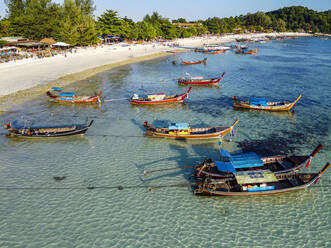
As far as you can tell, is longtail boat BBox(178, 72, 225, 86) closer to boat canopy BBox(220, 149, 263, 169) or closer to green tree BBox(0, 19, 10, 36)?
boat canopy BBox(220, 149, 263, 169)

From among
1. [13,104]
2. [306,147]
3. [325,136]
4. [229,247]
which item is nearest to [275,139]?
[306,147]

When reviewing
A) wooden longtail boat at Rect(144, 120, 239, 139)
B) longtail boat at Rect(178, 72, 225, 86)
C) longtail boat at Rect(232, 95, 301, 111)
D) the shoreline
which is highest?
the shoreline

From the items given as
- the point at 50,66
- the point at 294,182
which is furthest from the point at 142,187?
the point at 50,66

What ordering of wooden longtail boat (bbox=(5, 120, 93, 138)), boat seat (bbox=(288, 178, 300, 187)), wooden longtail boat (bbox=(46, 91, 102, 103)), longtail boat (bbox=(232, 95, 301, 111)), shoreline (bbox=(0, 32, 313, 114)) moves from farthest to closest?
shoreline (bbox=(0, 32, 313, 114)) < wooden longtail boat (bbox=(46, 91, 102, 103)) < longtail boat (bbox=(232, 95, 301, 111)) < wooden longtail boat (bbox=(5, 120, 93, 138)) < boat seat (bbox=(288, 178, 300, 187))

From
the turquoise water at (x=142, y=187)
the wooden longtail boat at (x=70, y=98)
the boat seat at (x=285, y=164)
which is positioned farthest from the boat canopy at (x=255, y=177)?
the wooden longtail boat at (x=70, y=98)

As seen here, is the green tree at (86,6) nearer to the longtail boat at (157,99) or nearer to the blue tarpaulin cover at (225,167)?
the longtail boat at (157,99)

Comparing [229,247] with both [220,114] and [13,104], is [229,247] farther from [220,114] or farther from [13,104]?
[13,104]

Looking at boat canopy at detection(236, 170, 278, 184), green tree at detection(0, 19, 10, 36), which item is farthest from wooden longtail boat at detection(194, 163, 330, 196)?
green tree at detection(0, 19, 10, 36)
